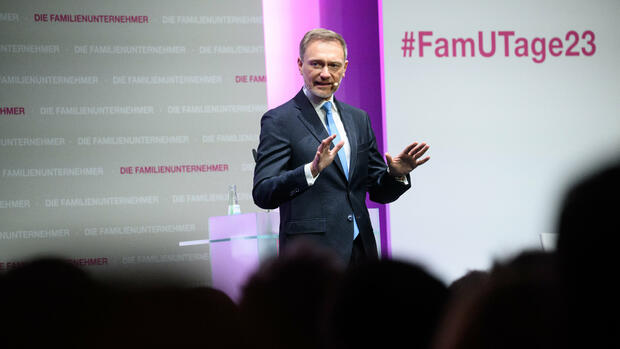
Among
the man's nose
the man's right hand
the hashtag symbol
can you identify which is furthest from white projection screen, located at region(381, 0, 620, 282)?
the man's right hand

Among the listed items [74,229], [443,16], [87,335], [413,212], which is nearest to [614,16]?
[443,16]

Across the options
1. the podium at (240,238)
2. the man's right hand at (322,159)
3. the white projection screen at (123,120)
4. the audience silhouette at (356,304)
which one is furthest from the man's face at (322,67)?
the white projection screen at (123,120)

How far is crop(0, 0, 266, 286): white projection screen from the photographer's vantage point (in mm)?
5375

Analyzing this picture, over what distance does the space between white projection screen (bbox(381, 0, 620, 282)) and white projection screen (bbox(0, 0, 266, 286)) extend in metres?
1.88

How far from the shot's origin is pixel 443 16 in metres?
4.31

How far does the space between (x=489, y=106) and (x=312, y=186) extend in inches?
89.5

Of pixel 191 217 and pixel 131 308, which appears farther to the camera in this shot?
pixel 191 217

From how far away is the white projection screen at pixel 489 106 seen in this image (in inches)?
167

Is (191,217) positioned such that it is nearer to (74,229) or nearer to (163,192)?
(163,192)

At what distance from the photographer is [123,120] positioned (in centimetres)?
555

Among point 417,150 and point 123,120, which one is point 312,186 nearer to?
point 417,150

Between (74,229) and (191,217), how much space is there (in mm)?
965

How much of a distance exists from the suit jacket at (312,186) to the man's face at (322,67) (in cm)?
8

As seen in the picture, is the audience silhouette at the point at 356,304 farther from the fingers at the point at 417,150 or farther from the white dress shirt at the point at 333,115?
the white dress shirt at the point at 333,115
